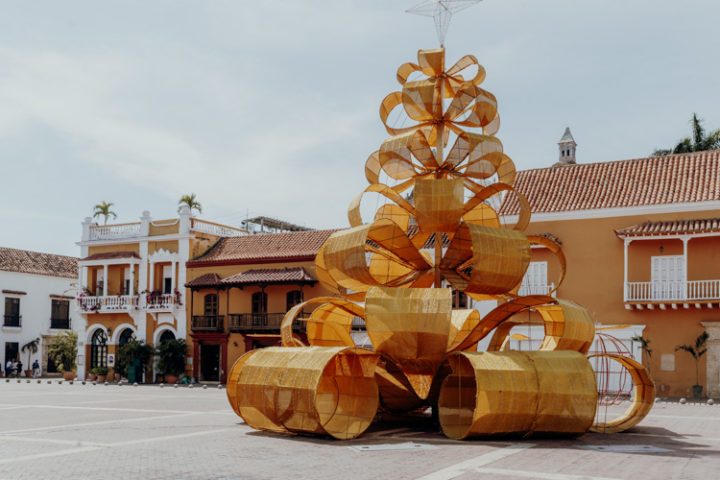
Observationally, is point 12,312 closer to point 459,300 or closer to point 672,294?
point 459,300

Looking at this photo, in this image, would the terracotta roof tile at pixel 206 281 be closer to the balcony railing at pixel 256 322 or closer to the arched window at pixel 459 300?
the balcony railing at pixel 256 322

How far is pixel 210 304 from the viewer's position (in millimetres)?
45250

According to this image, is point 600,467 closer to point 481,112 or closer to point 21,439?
point 481,112

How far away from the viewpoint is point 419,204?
18078 millimetres

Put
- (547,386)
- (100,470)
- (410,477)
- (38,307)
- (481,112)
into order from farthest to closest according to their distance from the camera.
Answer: (38,307) < (481,112) < (547,386) < (100,470) < (410,477)

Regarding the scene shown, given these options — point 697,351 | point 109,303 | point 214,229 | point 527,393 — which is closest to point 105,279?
point 109,303

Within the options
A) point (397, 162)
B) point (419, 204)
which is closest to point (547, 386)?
point (419, 204)

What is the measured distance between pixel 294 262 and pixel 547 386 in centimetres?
2753

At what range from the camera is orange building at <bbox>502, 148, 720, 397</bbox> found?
104 ft

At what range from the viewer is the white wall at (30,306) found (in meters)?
55.7

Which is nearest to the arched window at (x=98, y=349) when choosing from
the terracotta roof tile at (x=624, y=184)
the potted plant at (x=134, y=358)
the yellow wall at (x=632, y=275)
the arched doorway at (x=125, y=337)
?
the arched doorway at (x=125, y=337)

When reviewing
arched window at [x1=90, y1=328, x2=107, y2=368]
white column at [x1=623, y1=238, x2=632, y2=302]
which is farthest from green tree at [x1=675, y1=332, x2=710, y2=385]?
arched window at [x1=90, y1=328, x2=107, y2=368]

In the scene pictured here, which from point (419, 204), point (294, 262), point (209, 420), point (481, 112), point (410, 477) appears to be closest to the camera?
point (410, 477)

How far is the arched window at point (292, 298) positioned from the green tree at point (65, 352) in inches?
673
